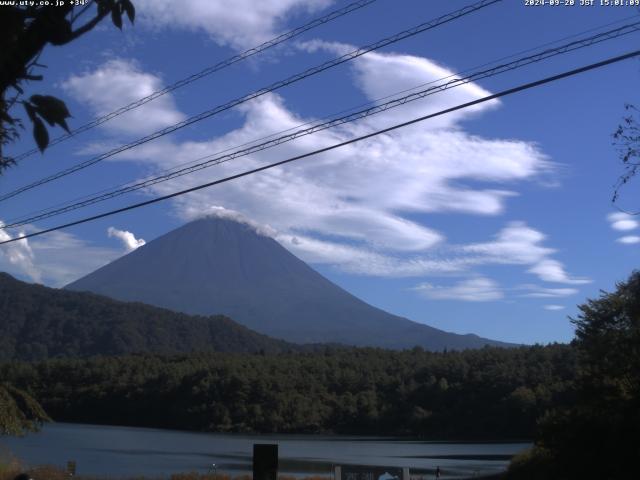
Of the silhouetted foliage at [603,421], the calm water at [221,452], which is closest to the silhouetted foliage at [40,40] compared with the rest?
the silhouetted foliage at [603,421]

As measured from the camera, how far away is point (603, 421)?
13398 millimetres

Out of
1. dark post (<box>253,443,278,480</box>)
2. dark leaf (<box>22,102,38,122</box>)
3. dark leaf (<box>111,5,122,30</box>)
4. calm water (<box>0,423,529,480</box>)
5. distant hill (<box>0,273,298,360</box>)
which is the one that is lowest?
calm water (<box>0,423,529,480</box>)

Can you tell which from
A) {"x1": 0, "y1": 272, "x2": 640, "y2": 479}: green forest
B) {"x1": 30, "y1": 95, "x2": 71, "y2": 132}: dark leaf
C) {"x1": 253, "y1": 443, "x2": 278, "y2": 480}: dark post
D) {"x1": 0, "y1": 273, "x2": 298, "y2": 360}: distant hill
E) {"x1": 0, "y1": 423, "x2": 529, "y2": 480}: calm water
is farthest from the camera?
{"x1": 0, "y1": 273, "x2": 298, "y2": 360}: distant hill

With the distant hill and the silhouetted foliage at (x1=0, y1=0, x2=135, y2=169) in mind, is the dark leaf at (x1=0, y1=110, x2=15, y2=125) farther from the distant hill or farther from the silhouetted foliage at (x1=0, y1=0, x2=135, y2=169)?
the distant hill

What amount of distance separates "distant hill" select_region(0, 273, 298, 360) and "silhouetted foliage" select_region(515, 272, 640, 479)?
12300 centimetres

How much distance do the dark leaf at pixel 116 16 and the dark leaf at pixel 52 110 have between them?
57 centimetres

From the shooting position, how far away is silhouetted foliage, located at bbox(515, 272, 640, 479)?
1257cm

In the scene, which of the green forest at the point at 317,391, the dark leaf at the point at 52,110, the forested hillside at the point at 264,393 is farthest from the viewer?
the forested hillside at the point at 264,393

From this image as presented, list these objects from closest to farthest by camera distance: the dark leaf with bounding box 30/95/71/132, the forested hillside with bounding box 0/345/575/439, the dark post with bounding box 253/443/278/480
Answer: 1. the dark leaf with bounding box 30/95/71/132
2. the dark post with bounding box 253/443/278/480
3. the forested hillside with bounding box 0/345/575/439

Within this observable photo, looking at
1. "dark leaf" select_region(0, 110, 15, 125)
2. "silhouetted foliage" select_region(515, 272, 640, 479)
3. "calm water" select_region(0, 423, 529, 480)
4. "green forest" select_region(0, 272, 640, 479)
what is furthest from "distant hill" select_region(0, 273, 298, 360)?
"dark leaf" select_region(0, 110, 15, 125)

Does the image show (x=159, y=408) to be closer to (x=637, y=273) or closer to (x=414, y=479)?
(x=414, y=479)

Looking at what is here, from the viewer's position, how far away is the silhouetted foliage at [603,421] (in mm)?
12573

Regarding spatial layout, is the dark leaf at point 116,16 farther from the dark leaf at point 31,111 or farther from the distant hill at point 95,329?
the distant hill at point 95,329

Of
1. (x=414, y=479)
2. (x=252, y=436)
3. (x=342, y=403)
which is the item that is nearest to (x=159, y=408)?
(x=252, y=436)
